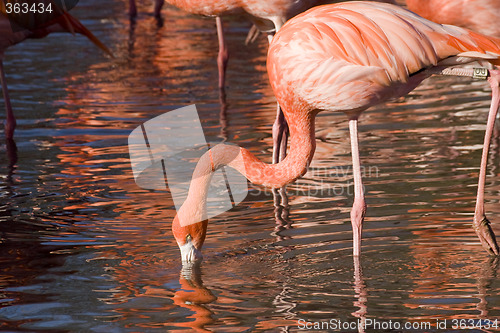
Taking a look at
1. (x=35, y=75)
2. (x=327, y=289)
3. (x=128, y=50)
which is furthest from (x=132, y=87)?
(x=327, y=289)

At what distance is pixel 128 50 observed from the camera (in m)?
10.1

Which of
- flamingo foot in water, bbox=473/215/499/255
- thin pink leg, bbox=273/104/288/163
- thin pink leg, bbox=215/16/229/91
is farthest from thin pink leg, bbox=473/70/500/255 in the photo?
thin pink leg, bbox=215/16/229/91

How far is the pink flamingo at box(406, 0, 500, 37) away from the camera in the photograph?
17.8 ft

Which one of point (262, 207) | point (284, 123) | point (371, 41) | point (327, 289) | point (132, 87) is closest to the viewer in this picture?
point (327, 289)

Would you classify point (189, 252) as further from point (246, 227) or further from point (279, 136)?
point (279, 136)

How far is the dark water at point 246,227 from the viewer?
3.65 meters

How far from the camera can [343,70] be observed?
163 inches

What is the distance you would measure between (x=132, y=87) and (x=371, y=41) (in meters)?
4.48

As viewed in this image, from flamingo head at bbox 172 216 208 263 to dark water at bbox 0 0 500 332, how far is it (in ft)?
0.21

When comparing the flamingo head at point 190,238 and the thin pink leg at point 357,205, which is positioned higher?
the thin pink leg at point 357,205

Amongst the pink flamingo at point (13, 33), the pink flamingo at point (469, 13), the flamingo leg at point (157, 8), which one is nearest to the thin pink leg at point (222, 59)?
the pink flamingo at point (13, 33)

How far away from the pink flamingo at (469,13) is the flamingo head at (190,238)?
7.42ft

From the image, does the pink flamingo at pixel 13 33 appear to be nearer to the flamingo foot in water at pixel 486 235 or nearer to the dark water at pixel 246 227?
the dark water at pixel 246 227

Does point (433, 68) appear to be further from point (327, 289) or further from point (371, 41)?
point (327, 289)
